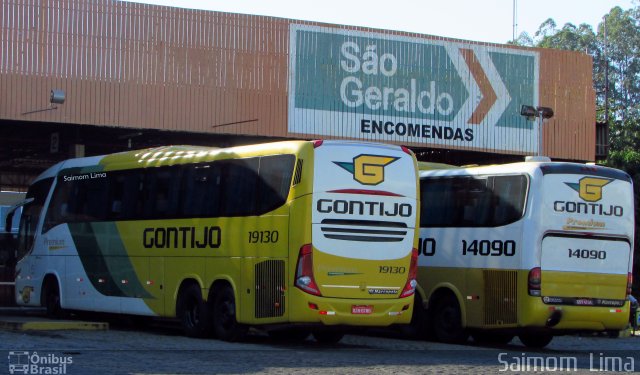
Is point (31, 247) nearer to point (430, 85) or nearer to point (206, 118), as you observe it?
point (206, 118)

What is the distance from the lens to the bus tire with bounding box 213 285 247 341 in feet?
64.7

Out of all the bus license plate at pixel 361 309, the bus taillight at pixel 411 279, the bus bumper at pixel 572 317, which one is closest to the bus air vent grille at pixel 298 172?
the bus license plate at pixel 361 309

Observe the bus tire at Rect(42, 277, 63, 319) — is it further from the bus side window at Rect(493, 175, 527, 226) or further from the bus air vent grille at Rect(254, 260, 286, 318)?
the bus side window at Rect(493, 175, 527, 226)

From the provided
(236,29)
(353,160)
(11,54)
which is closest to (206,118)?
(236,29)

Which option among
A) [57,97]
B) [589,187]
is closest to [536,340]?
[589,187]

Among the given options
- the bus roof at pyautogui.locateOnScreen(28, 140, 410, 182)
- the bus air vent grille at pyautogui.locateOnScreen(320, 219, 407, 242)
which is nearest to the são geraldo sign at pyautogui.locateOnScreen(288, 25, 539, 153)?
the bus roof at pyautogui.locateOnScreen(28, 140, 410, 182)

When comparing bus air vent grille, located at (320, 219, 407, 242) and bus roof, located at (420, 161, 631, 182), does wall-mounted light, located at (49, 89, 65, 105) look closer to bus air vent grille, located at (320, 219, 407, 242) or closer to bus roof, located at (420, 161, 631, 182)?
bus roof, located at (420, 161, 631, 182)

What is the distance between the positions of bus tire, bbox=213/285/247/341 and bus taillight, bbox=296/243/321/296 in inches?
71.1

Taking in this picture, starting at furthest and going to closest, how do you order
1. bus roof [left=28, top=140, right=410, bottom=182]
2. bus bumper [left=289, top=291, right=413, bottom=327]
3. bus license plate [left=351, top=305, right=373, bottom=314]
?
1. bus roof [left=28, top=140, right=410, bottom=182]
2. bus license plate [left=351, top=305, right=373, bottom=314]
3. bus bumper [left=289, top=291, right=413, bottom=327]

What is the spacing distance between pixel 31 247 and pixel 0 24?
19.8ft

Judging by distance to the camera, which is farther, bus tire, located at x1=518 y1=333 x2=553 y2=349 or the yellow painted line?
bus tire, located at x1=518 y1=333 x2=553 y2=349

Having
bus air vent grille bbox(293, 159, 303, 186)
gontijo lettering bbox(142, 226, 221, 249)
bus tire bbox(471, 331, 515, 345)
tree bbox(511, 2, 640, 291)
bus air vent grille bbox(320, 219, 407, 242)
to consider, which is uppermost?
tree bbox(511, 2, 640, 291)

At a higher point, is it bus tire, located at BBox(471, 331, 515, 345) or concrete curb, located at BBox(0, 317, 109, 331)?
concrete curb, located at BBox(0, 317, 109, 331)

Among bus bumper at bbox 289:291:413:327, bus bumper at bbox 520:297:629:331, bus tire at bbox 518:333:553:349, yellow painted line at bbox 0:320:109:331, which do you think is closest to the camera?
bus bumper at bbox 289:291:413:327
